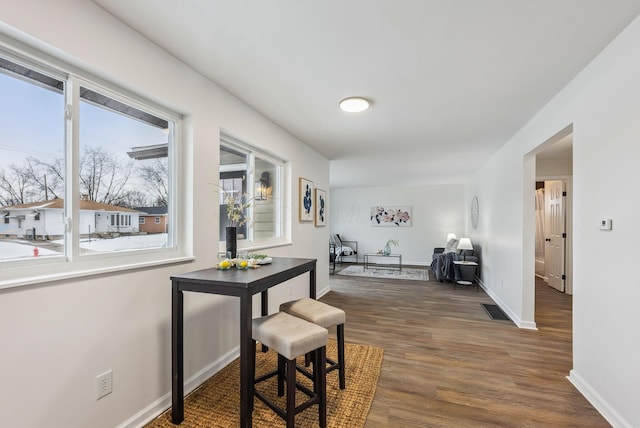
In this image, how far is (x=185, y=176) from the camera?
2.16m

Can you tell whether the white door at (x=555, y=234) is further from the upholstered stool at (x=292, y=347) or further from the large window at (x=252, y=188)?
the upholstered stool at (x=292, y=347)

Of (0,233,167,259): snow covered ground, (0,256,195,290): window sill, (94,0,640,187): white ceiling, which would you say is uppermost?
(94,0,640,187): white ceiling

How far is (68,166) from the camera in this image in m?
1.49

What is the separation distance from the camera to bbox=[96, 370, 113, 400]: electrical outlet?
5.06 feet

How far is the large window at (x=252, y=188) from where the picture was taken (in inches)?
108

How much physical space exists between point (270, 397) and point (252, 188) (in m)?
1.93

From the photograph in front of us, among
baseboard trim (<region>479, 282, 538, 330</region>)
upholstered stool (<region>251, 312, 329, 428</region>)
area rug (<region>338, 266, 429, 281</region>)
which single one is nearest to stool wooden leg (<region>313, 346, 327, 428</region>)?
upholstered stool (<region>251, 312, 329, 428</region>)

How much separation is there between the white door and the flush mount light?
4560 millimetres

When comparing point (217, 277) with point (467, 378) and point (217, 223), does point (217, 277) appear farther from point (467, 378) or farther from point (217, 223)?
point (467, 378)

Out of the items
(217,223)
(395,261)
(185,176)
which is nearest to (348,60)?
(185,176)

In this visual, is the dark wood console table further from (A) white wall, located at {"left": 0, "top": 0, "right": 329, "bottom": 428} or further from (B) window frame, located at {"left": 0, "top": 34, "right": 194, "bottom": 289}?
(B) window frame, located at {"left": 0, "top": 34, "right": 194, "bottom": 289}

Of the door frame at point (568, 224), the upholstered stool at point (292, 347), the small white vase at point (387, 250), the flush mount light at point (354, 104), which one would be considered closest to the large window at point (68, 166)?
the upholstered stool at point (292, 347)

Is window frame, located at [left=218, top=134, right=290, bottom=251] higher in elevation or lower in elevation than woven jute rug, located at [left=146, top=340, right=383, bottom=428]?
higher

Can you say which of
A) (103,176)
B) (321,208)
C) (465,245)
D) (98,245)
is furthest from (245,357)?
(465,245)
